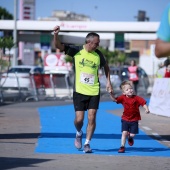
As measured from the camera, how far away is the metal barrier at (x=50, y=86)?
A: 31.9 meters

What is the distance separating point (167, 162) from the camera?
9.96 metres

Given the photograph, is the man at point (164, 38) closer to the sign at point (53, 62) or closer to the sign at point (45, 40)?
the sign at point (53, 62)

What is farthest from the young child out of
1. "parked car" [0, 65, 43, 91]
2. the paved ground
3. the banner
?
"parked car" [0, 65, 43, 91]

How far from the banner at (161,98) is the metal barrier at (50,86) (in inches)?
402

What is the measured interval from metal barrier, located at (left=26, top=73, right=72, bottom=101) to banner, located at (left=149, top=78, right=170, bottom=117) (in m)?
10.2

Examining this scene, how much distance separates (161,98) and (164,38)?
1639 centimetres

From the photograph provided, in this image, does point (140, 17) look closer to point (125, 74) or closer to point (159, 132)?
point (125, 74)

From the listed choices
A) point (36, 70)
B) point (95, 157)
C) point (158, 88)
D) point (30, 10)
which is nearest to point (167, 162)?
point (95, 157)

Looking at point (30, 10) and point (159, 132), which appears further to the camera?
point (30, 10)

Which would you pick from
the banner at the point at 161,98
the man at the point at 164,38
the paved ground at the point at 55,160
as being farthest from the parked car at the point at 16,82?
the man at the point at 164,38

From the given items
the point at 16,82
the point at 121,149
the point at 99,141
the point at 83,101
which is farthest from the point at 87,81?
the point at 16,82

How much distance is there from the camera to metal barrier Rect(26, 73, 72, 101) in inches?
1255

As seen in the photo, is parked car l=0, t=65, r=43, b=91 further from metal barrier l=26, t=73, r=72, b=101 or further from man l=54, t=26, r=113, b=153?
man l=54, t=26, r=113, b=153

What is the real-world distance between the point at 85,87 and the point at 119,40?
39233 mm
